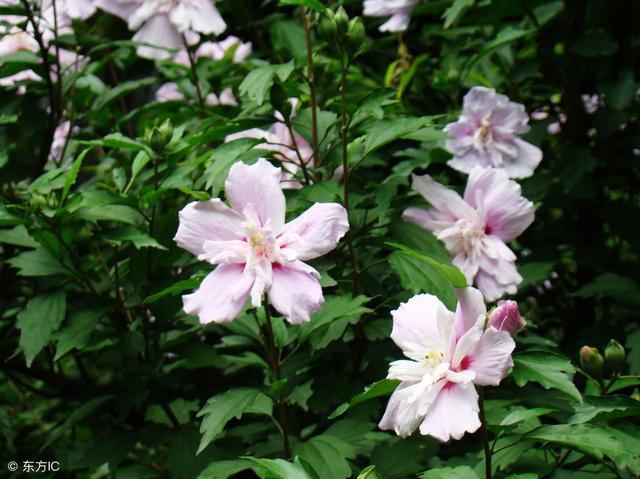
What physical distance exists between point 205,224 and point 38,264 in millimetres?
576

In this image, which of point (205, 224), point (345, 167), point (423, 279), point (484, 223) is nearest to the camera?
point (205, 224)

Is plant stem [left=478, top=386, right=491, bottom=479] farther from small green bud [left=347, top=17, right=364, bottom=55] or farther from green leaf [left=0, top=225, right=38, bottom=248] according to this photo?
green leaf [left=0, top=225, right=38, bottom=248]

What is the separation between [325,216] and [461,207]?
0.44 metres

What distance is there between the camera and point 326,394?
5.66 ft

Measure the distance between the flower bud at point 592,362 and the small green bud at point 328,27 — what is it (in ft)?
2.24

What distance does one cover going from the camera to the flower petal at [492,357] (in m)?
1.23

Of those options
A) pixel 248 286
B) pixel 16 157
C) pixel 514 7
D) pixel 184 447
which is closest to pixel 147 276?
Answer: pixel 184 447

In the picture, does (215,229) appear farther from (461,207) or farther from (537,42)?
(537,42)

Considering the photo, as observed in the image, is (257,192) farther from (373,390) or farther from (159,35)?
(159,35)

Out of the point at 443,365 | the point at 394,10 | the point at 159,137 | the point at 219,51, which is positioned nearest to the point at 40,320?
the point at 159,137

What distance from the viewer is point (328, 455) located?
1.56 meters

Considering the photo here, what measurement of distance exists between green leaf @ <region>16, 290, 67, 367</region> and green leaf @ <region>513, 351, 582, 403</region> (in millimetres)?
906

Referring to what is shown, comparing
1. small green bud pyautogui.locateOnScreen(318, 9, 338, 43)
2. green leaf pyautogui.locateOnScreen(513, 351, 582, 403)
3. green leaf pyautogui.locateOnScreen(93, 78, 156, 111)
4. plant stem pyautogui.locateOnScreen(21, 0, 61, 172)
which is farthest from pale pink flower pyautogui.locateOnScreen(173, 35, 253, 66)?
green leaf pyautogui.locateOnScreen(513, 351, 582, 403)

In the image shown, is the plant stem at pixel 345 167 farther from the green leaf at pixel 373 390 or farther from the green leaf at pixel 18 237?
the green leaf at pixel 18 237
